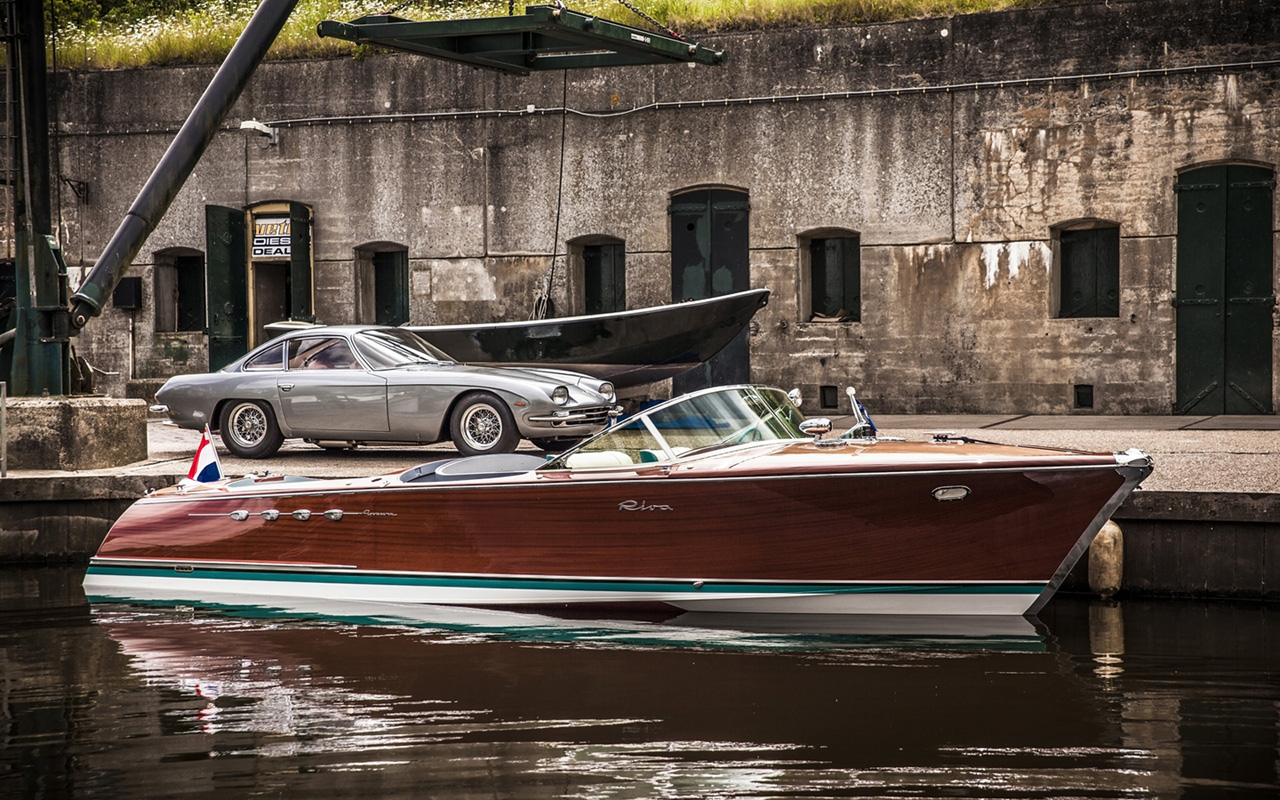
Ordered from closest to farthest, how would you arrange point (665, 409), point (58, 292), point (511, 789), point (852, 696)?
point (511, 789), point (852, 696), point (665, 409), point (58, 292)

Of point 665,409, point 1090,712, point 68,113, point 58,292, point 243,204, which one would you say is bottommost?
point 1090,712

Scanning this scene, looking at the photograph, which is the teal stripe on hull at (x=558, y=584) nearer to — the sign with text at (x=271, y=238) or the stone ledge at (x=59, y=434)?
the stone ledge at (x=59, y=434)

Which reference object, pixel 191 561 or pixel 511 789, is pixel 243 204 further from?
pixel 511 789

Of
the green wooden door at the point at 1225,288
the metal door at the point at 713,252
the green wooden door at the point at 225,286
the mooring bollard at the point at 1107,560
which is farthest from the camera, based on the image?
the green wooden door at the point at 225,286

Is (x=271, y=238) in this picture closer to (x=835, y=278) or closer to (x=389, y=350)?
(x=389, y=350)

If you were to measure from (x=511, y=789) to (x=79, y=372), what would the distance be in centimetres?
828

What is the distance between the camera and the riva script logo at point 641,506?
752 centimetres

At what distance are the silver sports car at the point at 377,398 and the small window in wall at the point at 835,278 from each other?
5.93 meters

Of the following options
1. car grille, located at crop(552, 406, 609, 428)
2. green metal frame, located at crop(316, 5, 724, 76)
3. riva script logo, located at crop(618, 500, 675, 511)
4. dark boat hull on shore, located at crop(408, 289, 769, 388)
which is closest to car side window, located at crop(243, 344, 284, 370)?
dark boat hull on shore, located at crop(408, 289, 769, 388)

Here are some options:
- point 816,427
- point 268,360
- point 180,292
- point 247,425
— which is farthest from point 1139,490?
point 180,292

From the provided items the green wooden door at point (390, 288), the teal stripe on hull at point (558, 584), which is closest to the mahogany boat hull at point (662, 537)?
the teal stripe on hull at point (558, 584)

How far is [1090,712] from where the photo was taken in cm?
574

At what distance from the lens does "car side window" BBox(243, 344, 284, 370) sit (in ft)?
40.4

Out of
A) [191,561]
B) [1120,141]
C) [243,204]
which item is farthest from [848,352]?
[191,561]
